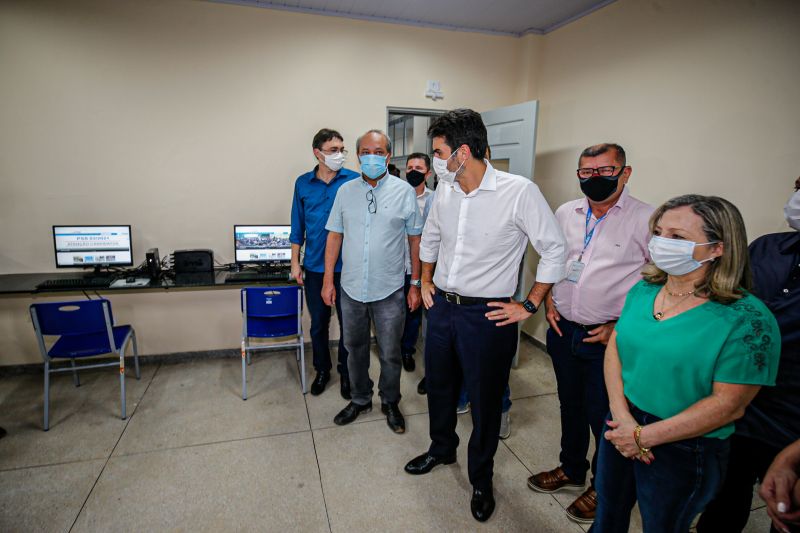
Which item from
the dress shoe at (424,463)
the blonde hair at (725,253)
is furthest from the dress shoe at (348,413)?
the blonde hair at (725,253)

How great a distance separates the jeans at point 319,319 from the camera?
280cm

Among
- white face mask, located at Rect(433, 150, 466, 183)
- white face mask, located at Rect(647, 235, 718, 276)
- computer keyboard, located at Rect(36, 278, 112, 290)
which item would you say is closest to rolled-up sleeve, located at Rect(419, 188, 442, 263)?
white face mask, located at Rect(433, 150, 466, 183)

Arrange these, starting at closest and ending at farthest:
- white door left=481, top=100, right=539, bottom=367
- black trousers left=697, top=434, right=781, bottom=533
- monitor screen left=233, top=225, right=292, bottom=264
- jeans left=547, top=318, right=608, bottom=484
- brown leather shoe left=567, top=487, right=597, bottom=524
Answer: black trousers left=697, top=434, right=781, bottom=533
jeans left=547, top=318, right=608, bottom=484
brown leather shoe left=567, top=487, right=597, bottom=524
white door left=481, top=100, right=539, bottom=367
monitor screen left=233, top=225, right=292, bottom=264

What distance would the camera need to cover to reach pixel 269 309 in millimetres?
2791

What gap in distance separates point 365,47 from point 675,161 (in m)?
2.61

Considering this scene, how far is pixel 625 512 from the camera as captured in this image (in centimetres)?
134

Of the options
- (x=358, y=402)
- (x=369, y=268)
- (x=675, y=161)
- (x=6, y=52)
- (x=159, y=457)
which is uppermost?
(x=6, y=52)

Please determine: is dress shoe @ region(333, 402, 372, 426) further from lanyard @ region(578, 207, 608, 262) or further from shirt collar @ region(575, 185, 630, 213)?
shirt collar @ region(575, 185, 630, 213)

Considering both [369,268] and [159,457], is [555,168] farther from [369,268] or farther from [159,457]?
[159,457]

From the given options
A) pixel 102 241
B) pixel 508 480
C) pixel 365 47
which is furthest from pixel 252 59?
pixel 508 480

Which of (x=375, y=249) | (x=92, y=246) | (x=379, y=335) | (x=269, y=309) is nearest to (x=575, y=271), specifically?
(x=375, y=249)

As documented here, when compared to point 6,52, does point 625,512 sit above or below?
below

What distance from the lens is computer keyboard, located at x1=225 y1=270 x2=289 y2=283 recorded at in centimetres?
308

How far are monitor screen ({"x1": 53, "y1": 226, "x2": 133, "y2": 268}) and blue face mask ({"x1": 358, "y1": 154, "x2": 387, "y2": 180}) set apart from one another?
222 cm
